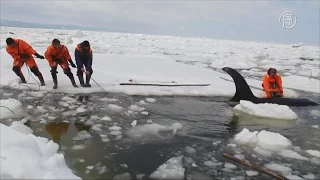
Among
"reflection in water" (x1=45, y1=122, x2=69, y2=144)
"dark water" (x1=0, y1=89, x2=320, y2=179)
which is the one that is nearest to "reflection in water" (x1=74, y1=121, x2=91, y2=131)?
"dark water" (x1=0, y1=89, x2=320, y2=179)

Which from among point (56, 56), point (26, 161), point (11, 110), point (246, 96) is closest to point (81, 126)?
point (11, 110)

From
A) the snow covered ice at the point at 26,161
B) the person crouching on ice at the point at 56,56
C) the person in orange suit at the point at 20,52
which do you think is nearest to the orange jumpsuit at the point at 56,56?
the person crouching on ice at the point at 56,56

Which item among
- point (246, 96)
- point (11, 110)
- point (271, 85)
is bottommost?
point (11, 110)

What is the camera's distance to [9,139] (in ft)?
12.3

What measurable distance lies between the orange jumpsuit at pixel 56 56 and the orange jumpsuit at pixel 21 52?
46 centimetres

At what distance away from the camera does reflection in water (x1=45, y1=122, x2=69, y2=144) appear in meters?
5.34

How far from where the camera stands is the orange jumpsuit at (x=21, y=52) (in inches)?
342

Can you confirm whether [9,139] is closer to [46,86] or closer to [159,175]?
[159,175]

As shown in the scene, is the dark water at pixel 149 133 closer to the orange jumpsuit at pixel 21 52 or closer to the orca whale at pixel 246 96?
the orca whale at pixel 246 96

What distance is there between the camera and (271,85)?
9.68m

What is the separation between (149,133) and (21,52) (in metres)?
5.18

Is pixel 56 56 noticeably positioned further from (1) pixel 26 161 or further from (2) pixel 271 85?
(2) pixel 271 85

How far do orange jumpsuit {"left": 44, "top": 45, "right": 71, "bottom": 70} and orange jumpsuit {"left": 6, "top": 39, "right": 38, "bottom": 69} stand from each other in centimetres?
46

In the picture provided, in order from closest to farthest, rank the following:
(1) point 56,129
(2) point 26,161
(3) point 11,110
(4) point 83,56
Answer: (2) point 26,161, (1) point 56,129, (3) point 11,110, (4) point 83,56
